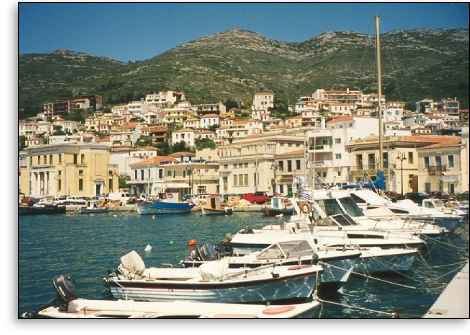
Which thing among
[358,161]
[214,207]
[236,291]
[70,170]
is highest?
[358,161]

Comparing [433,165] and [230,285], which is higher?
[433,165]

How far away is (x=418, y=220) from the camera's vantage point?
13273 mm

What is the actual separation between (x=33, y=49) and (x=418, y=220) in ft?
28.1

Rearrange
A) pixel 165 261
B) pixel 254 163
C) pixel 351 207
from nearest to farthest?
pixel 351 207
pixel 165 261
pixel 254 163

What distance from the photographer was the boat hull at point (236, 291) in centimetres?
836

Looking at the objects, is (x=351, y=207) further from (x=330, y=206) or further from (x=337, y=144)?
(x=337, y=144)

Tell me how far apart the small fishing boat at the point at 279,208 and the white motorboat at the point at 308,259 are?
1795 cm

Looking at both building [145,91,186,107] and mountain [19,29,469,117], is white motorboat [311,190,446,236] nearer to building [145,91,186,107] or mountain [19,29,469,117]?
mountain [19,29,469,117]

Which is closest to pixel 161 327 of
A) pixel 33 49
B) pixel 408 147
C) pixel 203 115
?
pixel 33 49

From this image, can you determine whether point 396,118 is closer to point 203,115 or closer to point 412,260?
point 412,260

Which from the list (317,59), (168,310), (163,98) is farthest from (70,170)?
(163,98)

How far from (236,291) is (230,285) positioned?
0.39ft

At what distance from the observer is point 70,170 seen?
20.1 m

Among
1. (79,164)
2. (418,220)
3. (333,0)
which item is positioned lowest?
(418,220)
